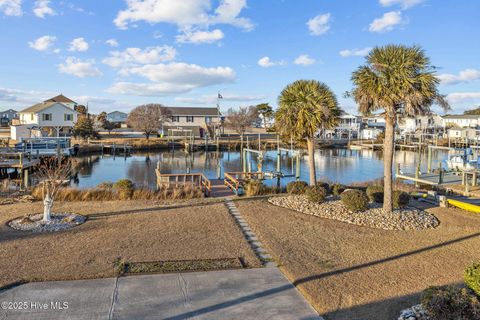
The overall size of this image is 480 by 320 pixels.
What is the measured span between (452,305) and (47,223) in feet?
42.5

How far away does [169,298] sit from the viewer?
863 centimetres

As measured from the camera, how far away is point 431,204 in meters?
19.2

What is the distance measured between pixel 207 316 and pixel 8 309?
4029 millimetres

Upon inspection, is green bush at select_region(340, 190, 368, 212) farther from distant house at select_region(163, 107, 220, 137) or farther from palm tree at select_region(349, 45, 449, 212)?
distant house at select_region(163, 107, 220, 137)

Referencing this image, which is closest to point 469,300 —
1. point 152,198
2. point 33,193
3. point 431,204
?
point 431,204

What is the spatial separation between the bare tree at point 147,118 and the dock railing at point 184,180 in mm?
54607

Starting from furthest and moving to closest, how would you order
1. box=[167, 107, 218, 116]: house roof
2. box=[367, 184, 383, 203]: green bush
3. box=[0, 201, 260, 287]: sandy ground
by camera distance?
box=[167, 107, 218, 116]: house roof < box=[367, 184, 383, 203]: green bush < box=[0, 201, 260, 287]: sandy ground

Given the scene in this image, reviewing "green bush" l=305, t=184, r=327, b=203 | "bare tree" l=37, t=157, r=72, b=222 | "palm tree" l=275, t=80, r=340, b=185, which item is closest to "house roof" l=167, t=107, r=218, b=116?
"bare tree" l=37, t=157, r=72, b=222

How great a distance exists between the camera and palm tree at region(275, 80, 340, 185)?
20.2 m

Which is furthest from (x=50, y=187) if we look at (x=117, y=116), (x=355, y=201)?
(x=117, y=116)

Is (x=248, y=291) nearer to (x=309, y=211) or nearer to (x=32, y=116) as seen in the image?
(x=309, y=211)

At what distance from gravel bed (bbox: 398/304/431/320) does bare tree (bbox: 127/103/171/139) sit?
7370 centimetres

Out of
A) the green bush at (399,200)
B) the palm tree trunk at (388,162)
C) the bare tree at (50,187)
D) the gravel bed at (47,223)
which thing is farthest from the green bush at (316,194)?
the bare tree at (50,187)

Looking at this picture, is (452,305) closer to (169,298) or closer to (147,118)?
(169,298)
